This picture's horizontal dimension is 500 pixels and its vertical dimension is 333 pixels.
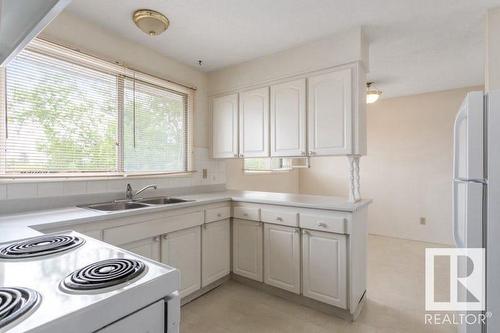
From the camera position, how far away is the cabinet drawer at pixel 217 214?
7.99 feet

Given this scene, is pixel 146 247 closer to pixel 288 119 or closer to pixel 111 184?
pixel 111 184

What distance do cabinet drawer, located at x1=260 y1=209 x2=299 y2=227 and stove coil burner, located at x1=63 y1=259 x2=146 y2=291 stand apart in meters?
1.61

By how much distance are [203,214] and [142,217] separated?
0.60 m

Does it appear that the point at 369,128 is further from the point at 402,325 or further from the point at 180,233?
the point at 180,233

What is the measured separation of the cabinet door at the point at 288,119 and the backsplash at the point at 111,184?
0.95 meters

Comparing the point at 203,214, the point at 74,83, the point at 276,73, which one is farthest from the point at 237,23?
the point at 203,214

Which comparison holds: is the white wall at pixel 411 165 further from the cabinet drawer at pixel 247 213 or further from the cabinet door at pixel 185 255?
the cabinet door at pixel 185 255

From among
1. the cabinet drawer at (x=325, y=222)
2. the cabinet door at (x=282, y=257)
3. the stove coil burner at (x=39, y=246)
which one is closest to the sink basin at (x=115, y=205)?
the stove coil burner at (x=39, y=246)

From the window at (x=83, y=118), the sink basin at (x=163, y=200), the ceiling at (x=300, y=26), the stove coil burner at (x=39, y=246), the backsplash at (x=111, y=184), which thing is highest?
the ceiling at (x=300, y=26)

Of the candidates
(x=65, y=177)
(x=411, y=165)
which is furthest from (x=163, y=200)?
(x=411, y=165)

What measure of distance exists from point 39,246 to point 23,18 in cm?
81

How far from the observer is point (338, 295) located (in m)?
2.07

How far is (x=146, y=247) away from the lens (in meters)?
1.96

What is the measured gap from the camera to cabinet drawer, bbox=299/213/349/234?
6.68 feet
